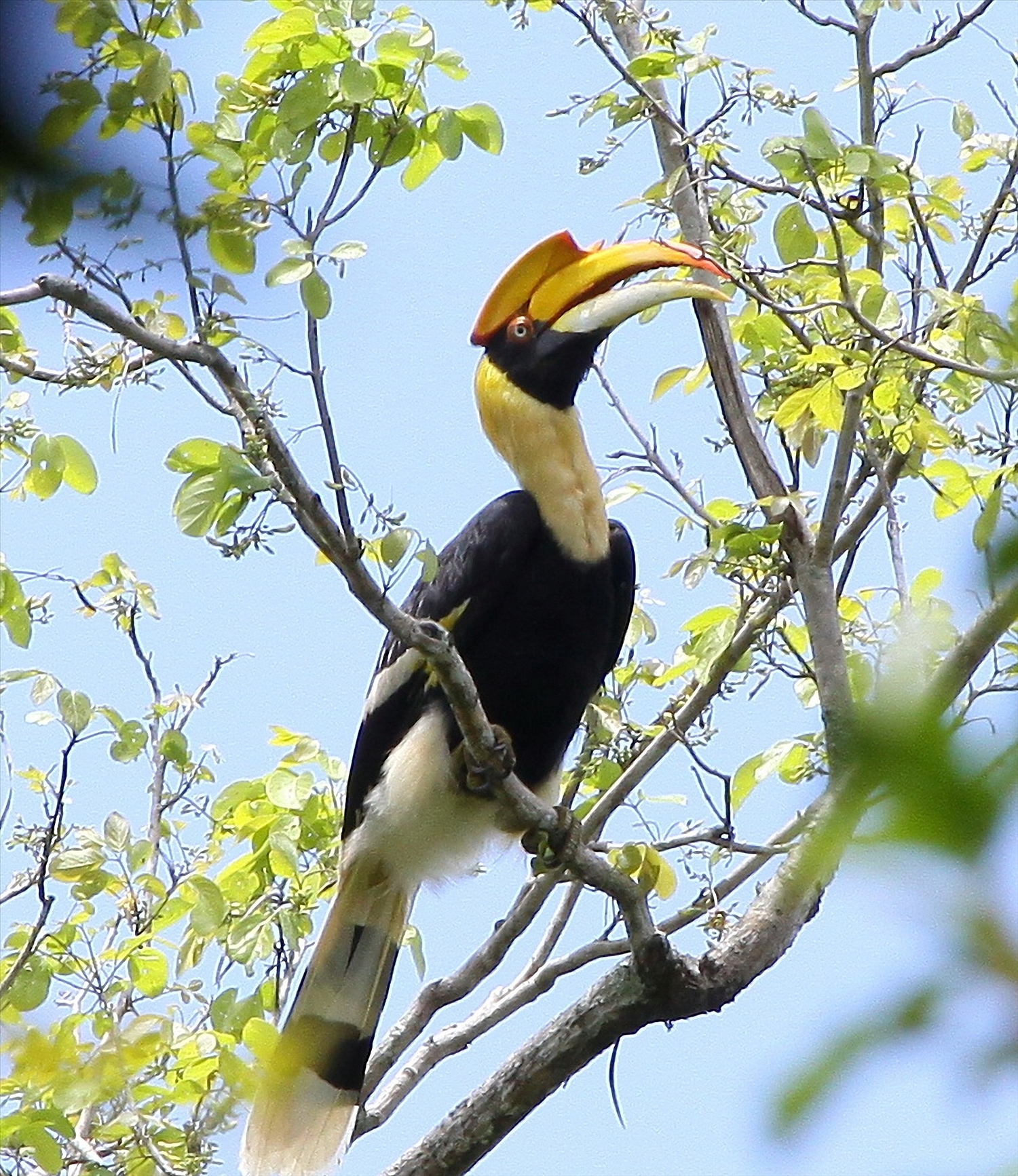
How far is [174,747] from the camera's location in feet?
14.3

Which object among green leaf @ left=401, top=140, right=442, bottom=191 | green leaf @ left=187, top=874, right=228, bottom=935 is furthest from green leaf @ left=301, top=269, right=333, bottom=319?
green leaf @ left=187, top=874, right=228, bottom=935

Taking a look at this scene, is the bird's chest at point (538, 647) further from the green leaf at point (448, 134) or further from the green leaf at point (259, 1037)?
the green leaf at point (448, 134)

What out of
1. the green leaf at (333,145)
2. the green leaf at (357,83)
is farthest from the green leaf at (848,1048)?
the green leaf at (333,145)

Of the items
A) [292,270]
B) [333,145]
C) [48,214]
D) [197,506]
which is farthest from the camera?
[333,145]

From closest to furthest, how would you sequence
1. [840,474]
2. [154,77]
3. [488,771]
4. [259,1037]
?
[154,77]
[488,771]
[840,474]
[259,1037]

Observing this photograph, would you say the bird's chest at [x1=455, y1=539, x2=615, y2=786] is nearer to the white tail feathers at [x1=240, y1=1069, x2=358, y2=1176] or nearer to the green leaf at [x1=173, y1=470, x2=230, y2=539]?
the white tail feathers at [x1=240, y1=1069, x2=358, y2=1176]

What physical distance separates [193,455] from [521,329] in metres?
1.73

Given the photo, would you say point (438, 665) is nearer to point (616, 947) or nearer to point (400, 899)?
point (616, 947)

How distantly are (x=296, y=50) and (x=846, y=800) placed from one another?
2.73 meters

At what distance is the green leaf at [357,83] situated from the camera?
2.87 m

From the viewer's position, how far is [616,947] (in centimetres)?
368

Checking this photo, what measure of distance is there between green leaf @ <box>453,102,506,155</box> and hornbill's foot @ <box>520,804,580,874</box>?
4.69 ft

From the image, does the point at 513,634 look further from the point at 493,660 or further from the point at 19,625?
the point at 19,625

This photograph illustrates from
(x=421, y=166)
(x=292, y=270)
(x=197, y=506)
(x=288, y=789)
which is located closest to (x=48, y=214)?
(x=292, y=270)
